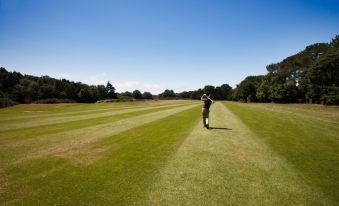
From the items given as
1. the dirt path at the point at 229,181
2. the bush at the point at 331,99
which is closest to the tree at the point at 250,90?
the bush at the point at 331,99

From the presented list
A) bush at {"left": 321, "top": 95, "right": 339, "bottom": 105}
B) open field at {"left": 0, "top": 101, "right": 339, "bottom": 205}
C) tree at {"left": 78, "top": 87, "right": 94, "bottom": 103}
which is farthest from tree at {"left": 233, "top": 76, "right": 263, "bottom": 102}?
open field at {"left": 0, "top": 101, "right": 339, "bottom": 205}

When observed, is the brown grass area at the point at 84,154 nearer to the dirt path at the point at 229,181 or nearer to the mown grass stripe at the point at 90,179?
the mown grass stripe at the point at 90,179

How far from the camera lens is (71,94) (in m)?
126

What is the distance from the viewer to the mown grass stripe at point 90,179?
19.0ft

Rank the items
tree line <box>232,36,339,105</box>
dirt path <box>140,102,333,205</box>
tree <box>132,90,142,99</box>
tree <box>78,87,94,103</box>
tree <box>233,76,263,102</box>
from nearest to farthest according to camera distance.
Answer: dirt path <box>140,102,333,205</box>
tree line <box>232,36,339,105</box>
tree <box>233,76,263,102</box>
tree <box>78,87,94,103</box>
tree <box>132,90,142,99</box>

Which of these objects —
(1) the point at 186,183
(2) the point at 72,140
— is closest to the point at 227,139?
(1) the point at 186,183

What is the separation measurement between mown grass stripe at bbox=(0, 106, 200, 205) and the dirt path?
1.87 ft

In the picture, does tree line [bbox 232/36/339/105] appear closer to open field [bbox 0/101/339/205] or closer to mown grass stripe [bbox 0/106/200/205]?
open field [bbox 0/101/339/205]

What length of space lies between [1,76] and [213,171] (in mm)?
123391

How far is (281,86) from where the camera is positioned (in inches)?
3625

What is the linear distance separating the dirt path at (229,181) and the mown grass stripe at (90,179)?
1.87ft

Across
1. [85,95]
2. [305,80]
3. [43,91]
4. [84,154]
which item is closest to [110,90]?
[85,95]

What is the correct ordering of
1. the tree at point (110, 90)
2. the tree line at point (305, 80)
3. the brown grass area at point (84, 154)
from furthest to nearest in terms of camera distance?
the tree at point (110, 90)
the tree line at point (305, 80)
the brown grass area at point (84, 154)

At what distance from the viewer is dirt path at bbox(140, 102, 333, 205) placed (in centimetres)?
570
